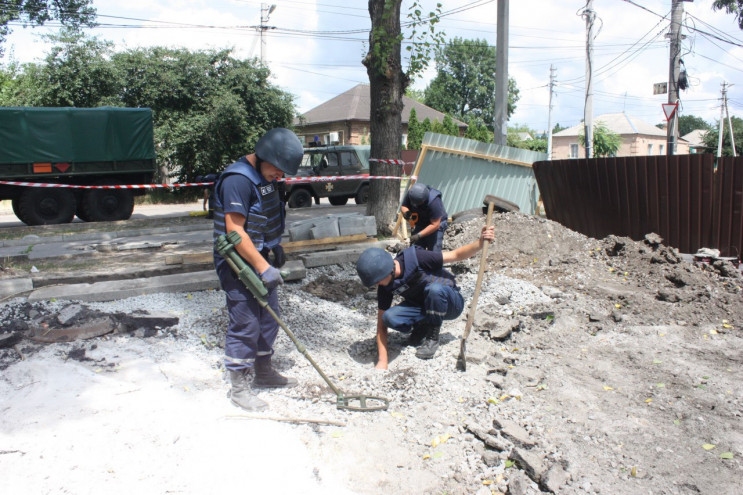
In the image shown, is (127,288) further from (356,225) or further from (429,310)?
(356,225)

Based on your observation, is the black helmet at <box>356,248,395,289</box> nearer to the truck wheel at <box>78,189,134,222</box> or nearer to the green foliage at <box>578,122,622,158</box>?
the truck wheel at <box>78,189,134,222</box>

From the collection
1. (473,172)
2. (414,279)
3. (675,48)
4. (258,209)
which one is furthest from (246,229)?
(675,48)

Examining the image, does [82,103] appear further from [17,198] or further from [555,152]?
[555,152]

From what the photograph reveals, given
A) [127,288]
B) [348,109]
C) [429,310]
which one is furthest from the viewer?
[348,109]

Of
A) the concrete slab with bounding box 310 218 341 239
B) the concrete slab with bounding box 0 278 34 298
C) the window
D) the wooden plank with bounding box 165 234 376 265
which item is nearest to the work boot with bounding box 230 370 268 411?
the concrete slab with bounding box 0 278 34 298

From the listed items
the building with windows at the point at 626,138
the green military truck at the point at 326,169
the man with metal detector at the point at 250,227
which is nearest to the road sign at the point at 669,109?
the green military truck at the point at 326,169

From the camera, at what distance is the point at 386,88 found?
880cm

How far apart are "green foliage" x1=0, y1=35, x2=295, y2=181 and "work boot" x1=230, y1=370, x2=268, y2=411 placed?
1849 centimetres

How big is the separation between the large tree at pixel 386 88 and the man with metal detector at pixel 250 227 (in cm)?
538

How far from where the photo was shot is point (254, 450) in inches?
122

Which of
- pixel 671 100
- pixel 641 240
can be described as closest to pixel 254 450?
pixel 641 240

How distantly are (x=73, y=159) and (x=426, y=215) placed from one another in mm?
10762

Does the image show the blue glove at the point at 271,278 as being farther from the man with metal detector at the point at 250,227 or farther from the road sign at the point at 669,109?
the road sign at the point at 669,109

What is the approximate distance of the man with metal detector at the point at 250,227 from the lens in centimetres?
337
